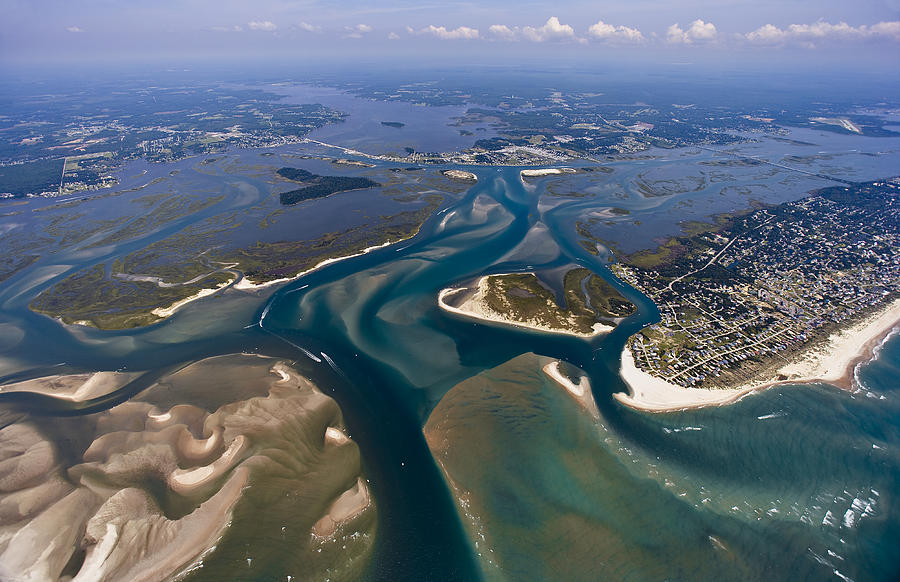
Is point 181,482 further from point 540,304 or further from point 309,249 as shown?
point 309,249

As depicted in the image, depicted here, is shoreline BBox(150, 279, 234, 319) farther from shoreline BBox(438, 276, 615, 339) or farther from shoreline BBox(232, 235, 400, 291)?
shoreline BBox(438, 276, 615, 339)

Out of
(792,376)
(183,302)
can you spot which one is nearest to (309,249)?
(183,302)

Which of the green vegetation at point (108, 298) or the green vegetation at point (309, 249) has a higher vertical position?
the green vegetation at point (309, 249)

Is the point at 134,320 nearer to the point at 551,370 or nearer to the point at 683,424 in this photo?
the point at 551,370

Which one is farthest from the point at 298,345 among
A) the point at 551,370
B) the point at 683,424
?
the point at 683,424

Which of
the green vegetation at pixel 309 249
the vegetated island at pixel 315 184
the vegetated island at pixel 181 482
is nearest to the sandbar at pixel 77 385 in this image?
the vegetated island at pixel 181 482

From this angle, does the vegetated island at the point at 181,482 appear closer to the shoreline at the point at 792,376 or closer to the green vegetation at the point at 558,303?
the green vegetation at the point at 558,303

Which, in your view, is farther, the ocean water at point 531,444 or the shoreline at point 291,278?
the shoreline at point 291,278
